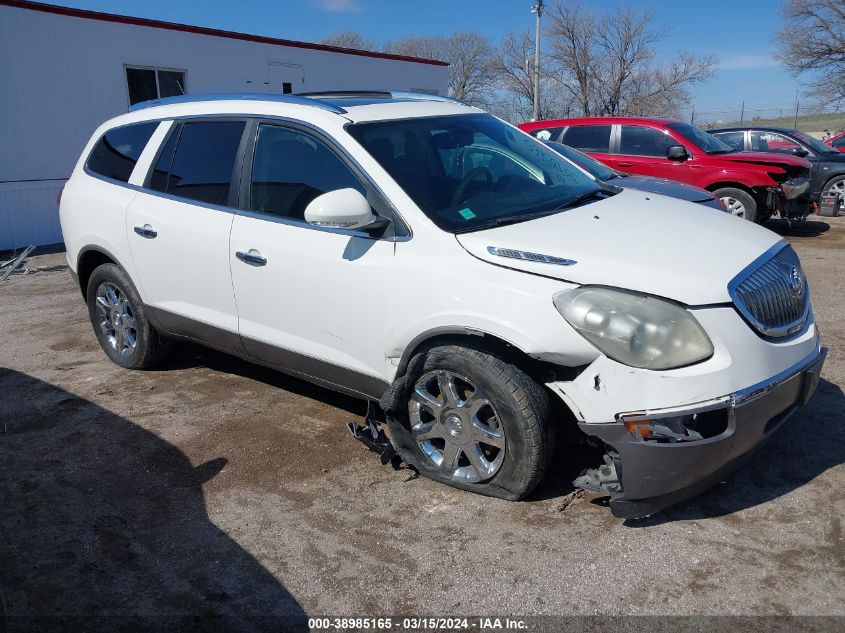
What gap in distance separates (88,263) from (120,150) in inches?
36.0

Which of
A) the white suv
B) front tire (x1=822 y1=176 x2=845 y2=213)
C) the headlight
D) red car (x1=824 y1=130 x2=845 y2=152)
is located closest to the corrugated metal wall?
the white suv

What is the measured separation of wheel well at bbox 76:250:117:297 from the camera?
5238mm

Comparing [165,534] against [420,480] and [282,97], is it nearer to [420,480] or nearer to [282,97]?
[420,480]

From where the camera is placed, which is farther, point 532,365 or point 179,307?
point 179,307

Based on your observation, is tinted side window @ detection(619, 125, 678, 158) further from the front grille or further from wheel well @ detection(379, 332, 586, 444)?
wheel well @ detection(379, 332, 586, 444)

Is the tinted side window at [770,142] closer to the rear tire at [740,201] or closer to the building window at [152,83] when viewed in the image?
the rear tire at [740,201]

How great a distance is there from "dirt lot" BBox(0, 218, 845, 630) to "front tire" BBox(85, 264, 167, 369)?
2.13ft

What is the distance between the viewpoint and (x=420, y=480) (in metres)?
3.72

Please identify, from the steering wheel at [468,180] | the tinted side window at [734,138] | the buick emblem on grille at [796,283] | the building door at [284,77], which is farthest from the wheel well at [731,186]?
the building door at [284,77]

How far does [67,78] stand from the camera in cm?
1268

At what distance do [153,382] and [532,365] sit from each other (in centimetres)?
321

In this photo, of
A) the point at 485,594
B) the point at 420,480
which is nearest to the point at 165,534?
the point at 420,480

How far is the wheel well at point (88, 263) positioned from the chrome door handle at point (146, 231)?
564mm

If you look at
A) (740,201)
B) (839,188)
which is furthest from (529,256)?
(839,188)
